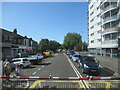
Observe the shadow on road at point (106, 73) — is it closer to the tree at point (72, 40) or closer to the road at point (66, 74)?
the road at point (66, 74)

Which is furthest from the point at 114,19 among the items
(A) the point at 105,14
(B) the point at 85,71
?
(B) the point at 85,71

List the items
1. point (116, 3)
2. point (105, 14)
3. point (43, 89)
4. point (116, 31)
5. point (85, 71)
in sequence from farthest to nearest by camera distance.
Answer: 1. point (105, 14)
2. point (116, 3)
3. point (116, 31)
4. point (85, 71)
5. point (43, 89)

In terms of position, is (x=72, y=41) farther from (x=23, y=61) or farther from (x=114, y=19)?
(x=23, y=61)

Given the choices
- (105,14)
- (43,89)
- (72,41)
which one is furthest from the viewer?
(72,41)

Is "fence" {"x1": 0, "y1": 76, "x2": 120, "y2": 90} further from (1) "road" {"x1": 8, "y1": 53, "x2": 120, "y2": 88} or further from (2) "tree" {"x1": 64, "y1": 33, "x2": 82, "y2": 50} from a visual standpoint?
(2) "tree" {"x1": 64, "y1": 33, "x2": 82, "y2": 50}

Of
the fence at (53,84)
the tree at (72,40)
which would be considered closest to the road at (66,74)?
the fence at (53,84)

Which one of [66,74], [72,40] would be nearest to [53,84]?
[66,74]

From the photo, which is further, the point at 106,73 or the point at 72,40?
the point at 72,40

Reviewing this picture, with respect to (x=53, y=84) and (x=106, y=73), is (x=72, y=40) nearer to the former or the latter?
(x=106, y=73)

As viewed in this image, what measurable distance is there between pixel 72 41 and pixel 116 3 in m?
67.3

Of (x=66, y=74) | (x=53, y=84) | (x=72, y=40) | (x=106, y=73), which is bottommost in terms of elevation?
(x=106, y=73)

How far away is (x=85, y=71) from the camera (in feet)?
40.7

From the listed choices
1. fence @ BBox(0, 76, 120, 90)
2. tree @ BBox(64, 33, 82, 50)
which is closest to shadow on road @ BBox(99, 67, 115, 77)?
fence @ BBox(0, 76, 120, 90)

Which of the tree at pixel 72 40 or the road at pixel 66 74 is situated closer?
the road at pixel 66 74
